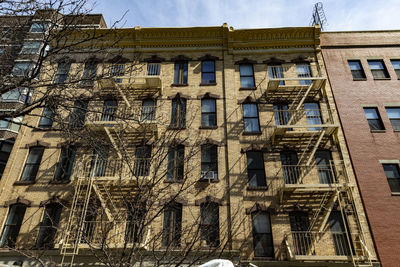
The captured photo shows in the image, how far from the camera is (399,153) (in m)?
14.8

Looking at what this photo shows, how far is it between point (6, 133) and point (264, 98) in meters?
17.6

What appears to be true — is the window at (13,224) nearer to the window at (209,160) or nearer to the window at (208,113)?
the window at (209,160)

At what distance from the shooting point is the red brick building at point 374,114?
13.2 m

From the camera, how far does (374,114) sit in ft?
53.5

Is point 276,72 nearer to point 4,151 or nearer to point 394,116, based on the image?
point 394,116

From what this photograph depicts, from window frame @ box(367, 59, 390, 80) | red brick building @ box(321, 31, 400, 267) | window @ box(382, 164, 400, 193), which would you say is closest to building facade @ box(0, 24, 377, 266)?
red brick building @ box(321, 31, 400, 267)

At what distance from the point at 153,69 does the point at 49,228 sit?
1119cm

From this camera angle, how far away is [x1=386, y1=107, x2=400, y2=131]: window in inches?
626

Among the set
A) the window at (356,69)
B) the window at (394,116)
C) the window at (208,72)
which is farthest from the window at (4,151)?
the window at (394,116)

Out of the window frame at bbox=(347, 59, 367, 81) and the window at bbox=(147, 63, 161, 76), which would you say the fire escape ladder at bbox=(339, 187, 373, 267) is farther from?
the window at bbox=(147, 63, 161, 76)

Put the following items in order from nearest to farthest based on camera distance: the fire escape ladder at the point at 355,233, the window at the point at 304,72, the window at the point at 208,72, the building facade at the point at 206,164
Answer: the fire escape ladder at the point at 355,233 → the building facade at the point at 206,164 → the window at the point at 304,72 → the window at the point at 208,72

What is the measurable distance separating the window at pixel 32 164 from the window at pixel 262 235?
1215cm

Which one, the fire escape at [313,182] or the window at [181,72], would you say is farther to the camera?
the window at [181,72]

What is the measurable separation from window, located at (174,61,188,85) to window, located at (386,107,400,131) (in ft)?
41.5
